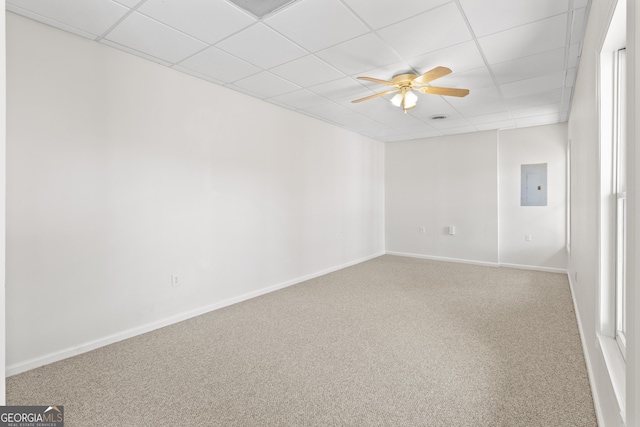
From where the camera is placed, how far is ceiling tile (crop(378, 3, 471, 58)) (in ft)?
7.25

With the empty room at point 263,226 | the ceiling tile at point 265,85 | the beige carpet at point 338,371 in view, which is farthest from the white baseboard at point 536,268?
the ceiling tile at point 265,85

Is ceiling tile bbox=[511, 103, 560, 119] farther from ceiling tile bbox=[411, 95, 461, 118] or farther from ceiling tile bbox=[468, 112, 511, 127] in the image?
ceiling tile bbox=[411, 95, 461, 118]

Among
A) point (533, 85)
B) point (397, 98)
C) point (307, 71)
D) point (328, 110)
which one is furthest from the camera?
point (328, 110)

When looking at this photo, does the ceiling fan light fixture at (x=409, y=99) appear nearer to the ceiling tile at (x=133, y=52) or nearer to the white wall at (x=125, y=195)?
the white wall at (x=125, y=195)

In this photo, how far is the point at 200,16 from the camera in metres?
2.24

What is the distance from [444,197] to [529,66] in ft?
11.3

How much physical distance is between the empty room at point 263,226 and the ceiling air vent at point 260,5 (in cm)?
1

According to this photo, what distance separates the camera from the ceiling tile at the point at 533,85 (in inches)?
128

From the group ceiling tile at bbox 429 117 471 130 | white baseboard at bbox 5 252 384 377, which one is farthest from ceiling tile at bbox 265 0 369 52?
ceiling tile at bbox 429 117 471 130

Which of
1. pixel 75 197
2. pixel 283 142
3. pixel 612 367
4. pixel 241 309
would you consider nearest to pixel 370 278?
pixel 241 309

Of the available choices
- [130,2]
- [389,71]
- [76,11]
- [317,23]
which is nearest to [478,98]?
[389,71]

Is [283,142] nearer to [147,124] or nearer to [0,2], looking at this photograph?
[147,124]

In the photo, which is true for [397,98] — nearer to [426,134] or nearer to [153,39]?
[153,39]

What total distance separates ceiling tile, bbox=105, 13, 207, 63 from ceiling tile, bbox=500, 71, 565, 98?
331cm
